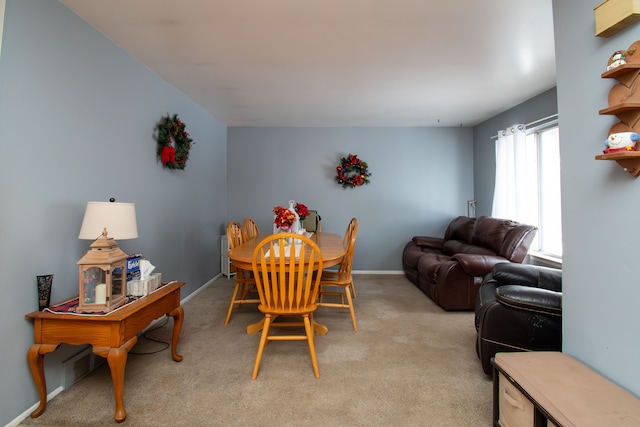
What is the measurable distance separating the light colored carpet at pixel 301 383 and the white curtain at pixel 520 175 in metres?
1.68

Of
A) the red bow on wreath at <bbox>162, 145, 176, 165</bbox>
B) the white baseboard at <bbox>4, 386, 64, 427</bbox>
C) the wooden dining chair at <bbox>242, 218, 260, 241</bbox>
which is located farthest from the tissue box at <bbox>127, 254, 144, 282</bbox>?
the wooden dining chair at <bbox>242, 218, 260, 241</bbox>

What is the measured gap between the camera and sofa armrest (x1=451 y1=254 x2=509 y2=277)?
9.84ft

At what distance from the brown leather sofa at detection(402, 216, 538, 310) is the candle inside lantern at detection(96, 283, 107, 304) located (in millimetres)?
2947

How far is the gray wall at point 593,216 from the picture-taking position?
1070 mm

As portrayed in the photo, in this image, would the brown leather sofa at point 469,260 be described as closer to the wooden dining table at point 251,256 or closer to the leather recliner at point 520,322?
the leather recliner at point 520,322

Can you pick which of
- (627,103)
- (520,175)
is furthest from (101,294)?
(520,175)

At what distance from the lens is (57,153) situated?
1.75m

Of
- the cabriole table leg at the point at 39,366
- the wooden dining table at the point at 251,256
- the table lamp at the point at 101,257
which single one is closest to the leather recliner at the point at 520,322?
the wooden dining table at the point at 251,256

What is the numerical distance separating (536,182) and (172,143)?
13.6ft

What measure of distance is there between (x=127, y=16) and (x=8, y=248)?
1.56 meters

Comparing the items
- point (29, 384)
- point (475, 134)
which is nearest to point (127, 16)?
point (29, 384)

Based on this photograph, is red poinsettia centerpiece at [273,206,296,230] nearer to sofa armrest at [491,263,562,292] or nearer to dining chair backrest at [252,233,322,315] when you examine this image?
dining chair backrest at [252,233,322,315]

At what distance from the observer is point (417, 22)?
1.97 metres

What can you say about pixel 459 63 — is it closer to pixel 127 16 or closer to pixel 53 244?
pixel 127 16
